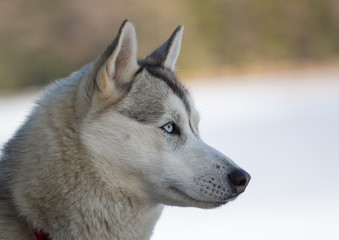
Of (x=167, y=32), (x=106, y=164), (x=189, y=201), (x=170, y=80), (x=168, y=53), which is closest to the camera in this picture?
(x=106, y=164)

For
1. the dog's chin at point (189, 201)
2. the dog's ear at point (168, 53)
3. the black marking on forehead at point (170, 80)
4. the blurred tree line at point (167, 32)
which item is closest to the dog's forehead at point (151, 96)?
the black marking on forehead at point (170, 80)

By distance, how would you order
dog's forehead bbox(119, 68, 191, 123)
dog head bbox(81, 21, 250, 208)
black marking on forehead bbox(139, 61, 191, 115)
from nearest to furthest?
dog head bbox(81, 21, 250, 208), dog's forehead bbox(119, 68, 191, 123), black marking on forehead bbox(139, 61, 191, 115)

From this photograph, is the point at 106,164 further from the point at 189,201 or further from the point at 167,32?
the point at 167,32

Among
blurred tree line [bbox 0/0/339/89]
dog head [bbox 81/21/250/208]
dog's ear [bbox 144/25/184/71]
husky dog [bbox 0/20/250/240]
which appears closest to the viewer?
husky dog [bbox 0/20/250/240]

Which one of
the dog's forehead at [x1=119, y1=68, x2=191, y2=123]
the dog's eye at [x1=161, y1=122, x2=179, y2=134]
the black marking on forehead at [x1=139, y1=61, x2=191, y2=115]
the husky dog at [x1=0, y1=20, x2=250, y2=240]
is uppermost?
the black marking on forehead at [x1=139, y1=61, x2=191, y2=115]

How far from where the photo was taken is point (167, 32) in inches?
833

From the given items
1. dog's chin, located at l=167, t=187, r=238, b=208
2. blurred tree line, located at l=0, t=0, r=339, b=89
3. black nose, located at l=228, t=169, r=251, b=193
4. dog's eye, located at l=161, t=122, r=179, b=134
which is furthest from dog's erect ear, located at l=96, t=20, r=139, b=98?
blurred tree line, located at l=0, t=0, r=339, b=89

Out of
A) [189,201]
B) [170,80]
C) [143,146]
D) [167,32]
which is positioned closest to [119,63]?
[170,80]

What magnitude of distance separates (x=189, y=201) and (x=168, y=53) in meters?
0.99

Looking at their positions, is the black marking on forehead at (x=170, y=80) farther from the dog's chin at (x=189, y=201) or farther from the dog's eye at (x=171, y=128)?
the dog's chin at (x=189, y=201)

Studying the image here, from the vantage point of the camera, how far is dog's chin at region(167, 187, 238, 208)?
3.23m

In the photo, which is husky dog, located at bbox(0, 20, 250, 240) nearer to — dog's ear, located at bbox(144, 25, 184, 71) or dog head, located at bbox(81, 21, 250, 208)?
dog head, located at bbox(81, 21, 250, 208)

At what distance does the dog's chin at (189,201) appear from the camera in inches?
127

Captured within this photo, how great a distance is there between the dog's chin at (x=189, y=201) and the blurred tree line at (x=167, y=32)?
1729 cm
